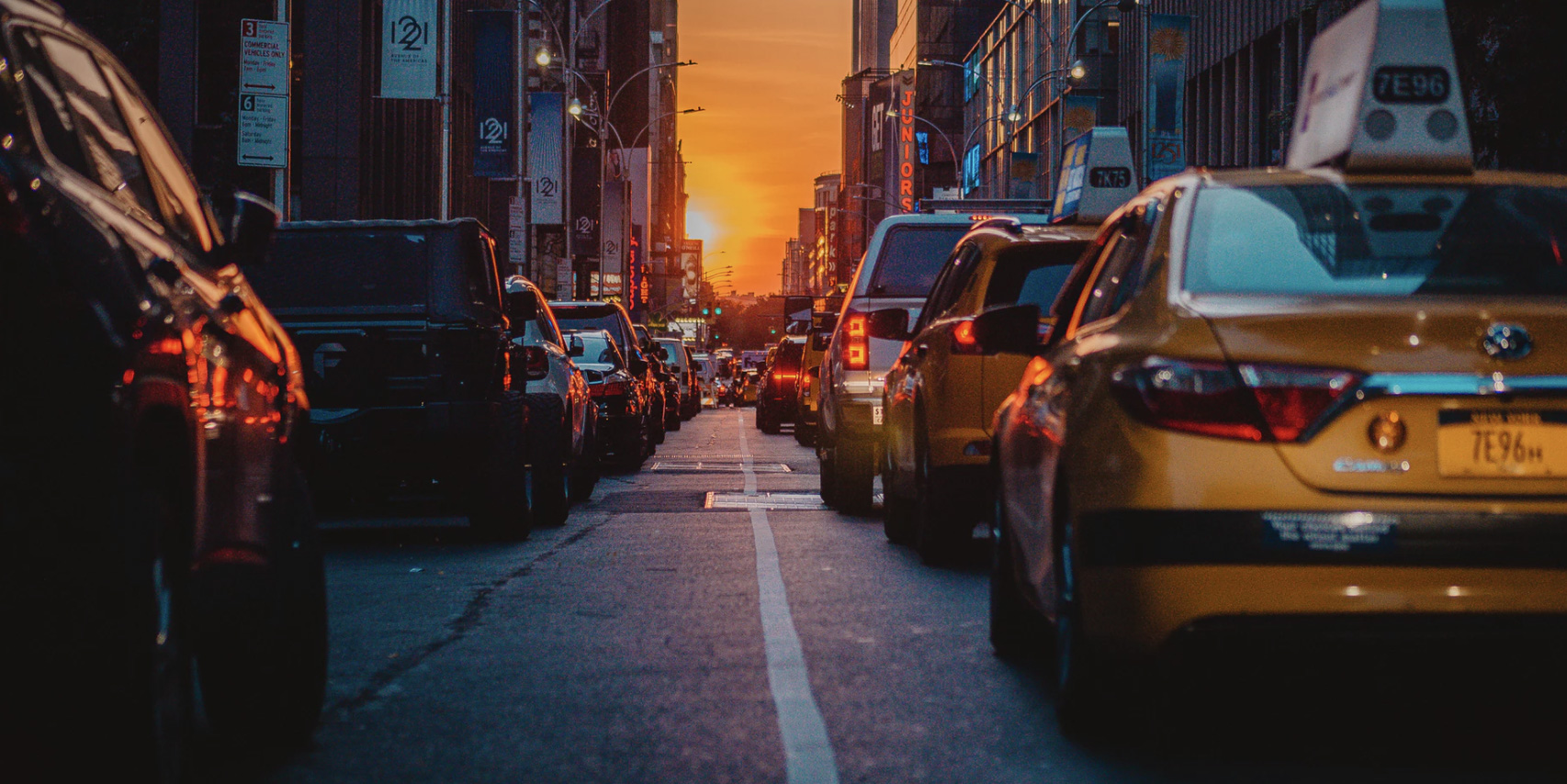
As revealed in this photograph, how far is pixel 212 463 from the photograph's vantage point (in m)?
4.88

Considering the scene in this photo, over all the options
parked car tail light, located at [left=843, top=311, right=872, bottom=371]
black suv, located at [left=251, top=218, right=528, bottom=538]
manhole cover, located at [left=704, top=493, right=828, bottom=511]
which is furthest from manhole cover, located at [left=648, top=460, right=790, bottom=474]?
black suv, located at [left=251, top=218, right=528, bottom=538]

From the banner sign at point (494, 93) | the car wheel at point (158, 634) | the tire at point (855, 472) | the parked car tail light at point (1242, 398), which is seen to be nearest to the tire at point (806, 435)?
the banner sign at point (494, 93)

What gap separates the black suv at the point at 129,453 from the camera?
3.63 m

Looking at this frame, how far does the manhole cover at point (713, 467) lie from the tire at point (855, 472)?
732 cm

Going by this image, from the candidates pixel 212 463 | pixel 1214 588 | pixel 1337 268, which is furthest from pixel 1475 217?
pixel 212 463

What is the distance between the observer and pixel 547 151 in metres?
59.0

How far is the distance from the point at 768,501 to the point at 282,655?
11.0 meters

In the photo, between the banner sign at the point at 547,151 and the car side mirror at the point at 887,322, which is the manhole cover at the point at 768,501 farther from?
the banner sign at the point at 547,151

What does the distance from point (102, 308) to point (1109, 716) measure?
3.00 metres

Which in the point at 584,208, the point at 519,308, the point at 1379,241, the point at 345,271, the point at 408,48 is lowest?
the point at 1379,241

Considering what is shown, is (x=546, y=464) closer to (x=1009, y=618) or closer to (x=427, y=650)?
(x=427, y=650)

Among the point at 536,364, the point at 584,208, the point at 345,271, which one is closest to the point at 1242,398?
the point at 345,271

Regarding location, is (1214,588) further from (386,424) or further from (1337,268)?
(386,424)

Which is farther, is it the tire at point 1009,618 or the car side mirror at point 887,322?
the car side mirror at point 887,322
